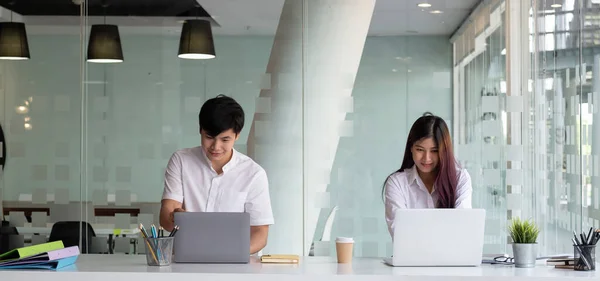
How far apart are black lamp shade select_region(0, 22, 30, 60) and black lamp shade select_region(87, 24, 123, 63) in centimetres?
47

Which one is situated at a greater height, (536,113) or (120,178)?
(536,113)

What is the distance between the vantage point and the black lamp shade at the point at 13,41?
18.6ft

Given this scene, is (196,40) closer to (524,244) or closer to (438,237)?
(438,237)

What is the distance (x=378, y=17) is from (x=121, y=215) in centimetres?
215

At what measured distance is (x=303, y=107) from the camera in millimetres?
5496

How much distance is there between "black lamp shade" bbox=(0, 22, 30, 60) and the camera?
5676 mm

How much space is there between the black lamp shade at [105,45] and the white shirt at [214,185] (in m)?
1.65

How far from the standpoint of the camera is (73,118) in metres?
5.60

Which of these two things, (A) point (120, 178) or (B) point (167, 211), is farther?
(A) point (120, 178)

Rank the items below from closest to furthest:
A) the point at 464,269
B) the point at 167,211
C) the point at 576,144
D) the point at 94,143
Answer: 1. the point at 464,269
2. the point at 167,211
3. the point at 576,144
4. the point at 94,143

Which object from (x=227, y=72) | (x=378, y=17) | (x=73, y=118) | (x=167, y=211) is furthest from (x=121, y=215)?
(x=378, y=17)

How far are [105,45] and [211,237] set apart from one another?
2.63 m

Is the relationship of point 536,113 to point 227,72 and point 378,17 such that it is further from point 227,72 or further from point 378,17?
point 227,72

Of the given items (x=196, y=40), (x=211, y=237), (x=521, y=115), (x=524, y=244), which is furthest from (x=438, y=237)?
(x=196, y=40)
